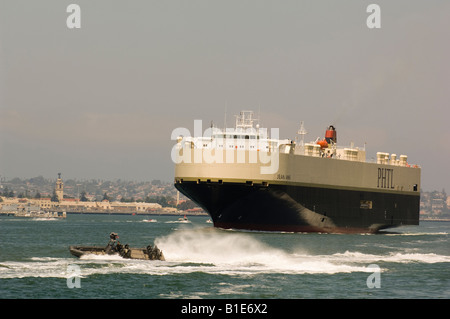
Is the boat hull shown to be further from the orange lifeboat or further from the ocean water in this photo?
the orange lifeboat

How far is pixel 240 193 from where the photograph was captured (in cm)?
9156

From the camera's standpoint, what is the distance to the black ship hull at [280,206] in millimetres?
92125

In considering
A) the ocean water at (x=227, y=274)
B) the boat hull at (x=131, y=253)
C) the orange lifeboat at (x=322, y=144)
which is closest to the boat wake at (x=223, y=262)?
the ocean water at (x=227, y=274)

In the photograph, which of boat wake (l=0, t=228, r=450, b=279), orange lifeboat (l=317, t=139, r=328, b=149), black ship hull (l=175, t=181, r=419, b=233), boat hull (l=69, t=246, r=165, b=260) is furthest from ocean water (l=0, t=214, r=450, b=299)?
orange lifeboat (l=317, t=139, r=328, b=149)

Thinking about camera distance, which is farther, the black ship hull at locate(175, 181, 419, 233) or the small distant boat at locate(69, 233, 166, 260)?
the black ship hull at locate(175, 181, 419, 233)

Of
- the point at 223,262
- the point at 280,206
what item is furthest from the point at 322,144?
the point at 223,262

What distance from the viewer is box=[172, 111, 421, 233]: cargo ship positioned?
301ft

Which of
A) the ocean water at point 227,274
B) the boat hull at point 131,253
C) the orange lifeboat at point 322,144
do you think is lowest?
the ocean water at point 227,274

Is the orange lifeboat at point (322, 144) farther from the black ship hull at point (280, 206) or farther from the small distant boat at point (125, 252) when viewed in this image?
the small distant boat at point (125, 252)

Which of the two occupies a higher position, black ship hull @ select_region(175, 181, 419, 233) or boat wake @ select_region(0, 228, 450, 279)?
black ship hull @ select_region(175, 181, 419, 233)
